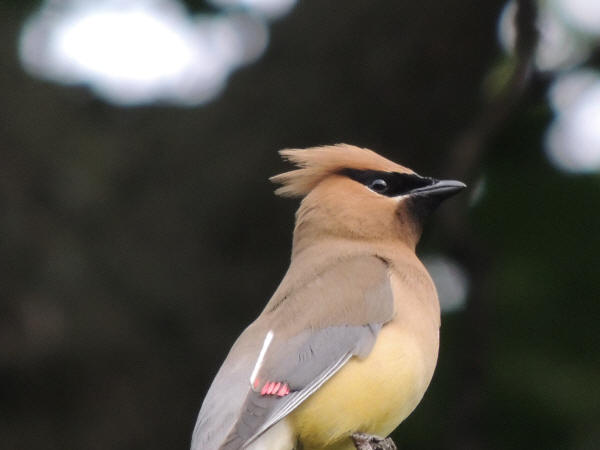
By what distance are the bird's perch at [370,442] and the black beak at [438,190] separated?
3.93 feet

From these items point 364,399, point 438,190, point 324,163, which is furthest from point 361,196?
point 364,399

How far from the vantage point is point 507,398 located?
7344 millimetres

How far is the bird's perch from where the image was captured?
5.11 meters

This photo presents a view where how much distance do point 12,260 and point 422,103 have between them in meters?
1.94

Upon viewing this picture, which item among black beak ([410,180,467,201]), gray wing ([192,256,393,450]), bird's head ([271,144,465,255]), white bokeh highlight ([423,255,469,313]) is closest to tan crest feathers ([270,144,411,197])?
bird's head ([271,144,465,255])

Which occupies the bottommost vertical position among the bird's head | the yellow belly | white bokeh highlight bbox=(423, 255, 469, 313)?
white bokeh highlight bbox=(423, 255, 469, 313)

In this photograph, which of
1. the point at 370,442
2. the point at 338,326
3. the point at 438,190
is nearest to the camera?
the point at 370,442

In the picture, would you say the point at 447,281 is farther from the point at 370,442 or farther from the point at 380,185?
the point at 370,442

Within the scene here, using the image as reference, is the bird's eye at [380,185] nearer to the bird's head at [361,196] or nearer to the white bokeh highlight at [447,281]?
the bird's head at [361,196]

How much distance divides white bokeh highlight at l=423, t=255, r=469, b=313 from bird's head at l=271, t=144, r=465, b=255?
1.39 m

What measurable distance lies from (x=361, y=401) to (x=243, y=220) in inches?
91.1

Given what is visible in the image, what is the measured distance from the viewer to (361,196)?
6164 mm

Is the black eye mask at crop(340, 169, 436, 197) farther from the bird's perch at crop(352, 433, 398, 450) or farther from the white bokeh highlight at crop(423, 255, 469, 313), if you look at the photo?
the white bokeh highlight at crop(423, 255, 469, 313)

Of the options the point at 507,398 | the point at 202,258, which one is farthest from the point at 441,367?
the point at 202,258
